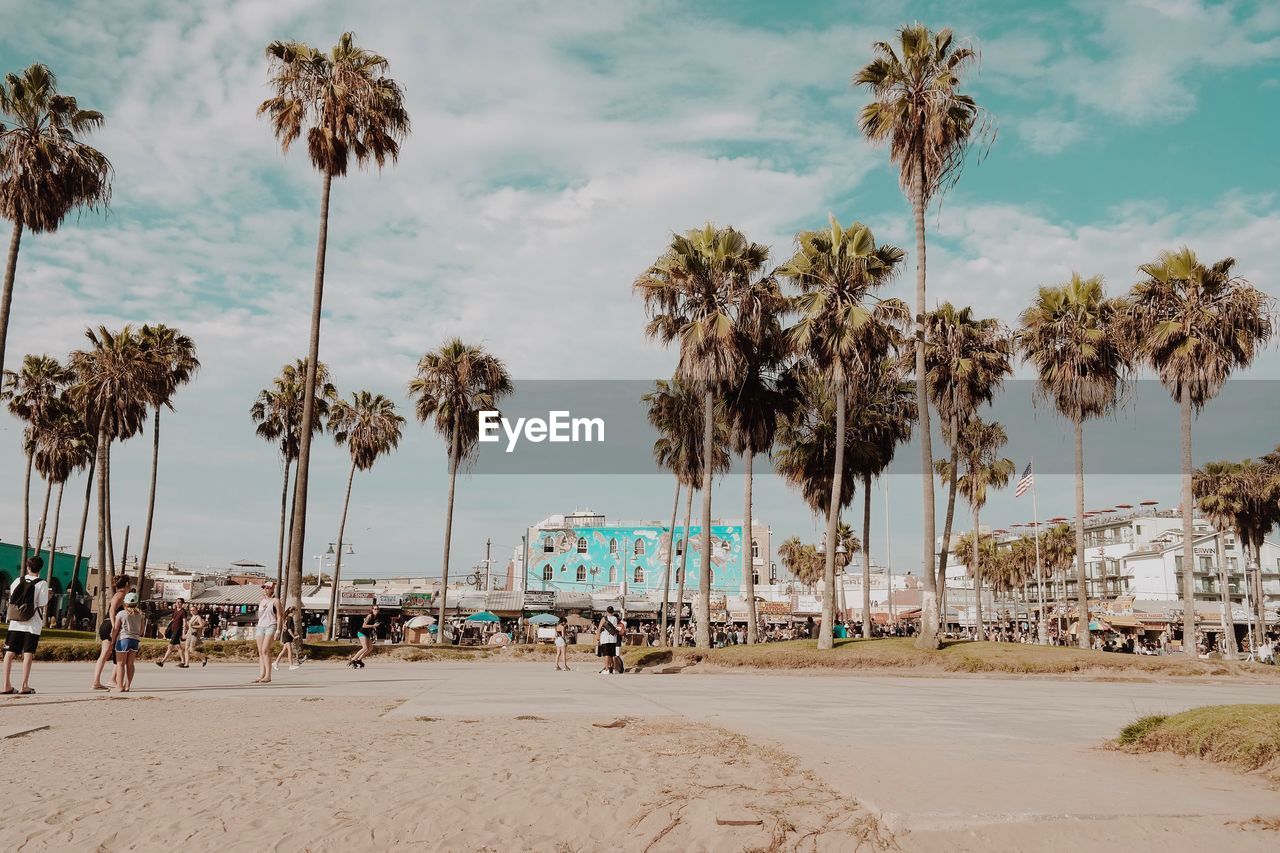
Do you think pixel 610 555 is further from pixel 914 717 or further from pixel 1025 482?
pixel 914 717

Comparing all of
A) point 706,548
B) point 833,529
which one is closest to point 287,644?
point 706,548

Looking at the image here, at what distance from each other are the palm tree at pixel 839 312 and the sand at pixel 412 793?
2053 centimetres

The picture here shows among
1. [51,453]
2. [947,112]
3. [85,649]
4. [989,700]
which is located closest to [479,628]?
[51,453]

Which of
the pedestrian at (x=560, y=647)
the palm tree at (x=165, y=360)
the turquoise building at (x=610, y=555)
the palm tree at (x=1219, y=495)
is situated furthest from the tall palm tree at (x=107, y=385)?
the palm tree at (x=1219, y=495)

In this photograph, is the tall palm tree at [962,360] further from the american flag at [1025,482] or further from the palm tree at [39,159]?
the palm tree at [39,159]

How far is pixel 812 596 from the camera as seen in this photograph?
8438 centimetres

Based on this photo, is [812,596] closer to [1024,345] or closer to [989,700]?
[1024,345]

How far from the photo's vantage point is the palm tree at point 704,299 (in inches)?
1142

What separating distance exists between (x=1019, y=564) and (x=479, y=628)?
5019cm

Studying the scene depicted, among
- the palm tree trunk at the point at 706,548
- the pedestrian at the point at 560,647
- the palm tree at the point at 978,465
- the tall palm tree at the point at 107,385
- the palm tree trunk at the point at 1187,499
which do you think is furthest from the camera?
the palm tree at the point at 978,465

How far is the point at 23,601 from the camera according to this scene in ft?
39.3

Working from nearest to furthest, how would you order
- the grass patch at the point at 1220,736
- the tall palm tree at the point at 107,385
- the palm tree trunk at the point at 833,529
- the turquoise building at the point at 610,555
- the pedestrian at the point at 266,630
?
the grass patch at the point at 1220,736 → the pedestrian at the point at 266,630 → the palm tree trunk at the point at 833,529 → the tall palm tree at the point at 107,385 → the turquoise building at the point at 610,555

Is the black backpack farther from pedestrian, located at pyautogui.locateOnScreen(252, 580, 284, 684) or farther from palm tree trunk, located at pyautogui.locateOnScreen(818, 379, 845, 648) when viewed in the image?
palm tree trunk, located at pyautogui.locateOnScreen(818, 379, 845, 648)

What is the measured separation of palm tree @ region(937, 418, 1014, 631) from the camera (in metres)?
44.3
